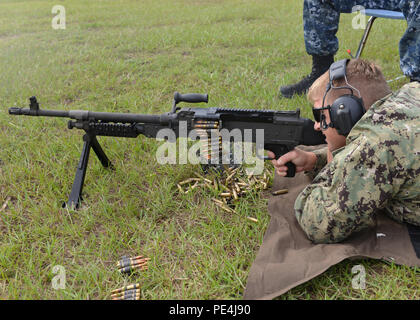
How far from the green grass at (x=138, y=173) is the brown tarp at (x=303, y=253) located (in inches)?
4.9

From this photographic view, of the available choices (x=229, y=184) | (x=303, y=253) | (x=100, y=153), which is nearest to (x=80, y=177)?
(x=100, y=153)

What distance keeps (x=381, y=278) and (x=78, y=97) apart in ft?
18.0

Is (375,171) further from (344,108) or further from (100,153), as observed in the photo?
(100,153)

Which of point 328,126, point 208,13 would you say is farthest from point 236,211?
point 208,13

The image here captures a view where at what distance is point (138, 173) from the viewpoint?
4215 mm

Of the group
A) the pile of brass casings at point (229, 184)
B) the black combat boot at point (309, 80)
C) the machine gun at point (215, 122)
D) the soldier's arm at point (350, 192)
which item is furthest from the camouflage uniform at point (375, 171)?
the black combat boot at point (309, 80)

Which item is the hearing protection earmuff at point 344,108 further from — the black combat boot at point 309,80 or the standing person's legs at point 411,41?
→ the black combat boot at point 309,80

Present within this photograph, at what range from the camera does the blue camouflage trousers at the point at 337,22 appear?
379cm

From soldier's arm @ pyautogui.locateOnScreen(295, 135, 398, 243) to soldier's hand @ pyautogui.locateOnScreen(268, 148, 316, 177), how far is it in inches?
21.0

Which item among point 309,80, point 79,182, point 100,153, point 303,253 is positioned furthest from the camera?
point 309,80

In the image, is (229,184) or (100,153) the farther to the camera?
(100,153)

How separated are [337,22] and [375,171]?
141 inches

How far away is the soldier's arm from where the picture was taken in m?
2.40

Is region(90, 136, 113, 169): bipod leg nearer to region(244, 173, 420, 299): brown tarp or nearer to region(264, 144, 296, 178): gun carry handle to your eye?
region(264, 144, 296, 178): gun carry handle
